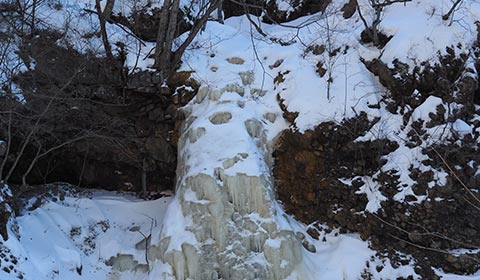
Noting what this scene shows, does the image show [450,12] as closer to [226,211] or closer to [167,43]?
[167,43]

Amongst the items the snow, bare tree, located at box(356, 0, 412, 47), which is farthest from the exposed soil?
the snow

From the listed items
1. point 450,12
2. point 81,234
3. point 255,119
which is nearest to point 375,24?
point 450,12

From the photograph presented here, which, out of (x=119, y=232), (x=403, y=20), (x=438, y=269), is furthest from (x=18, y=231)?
(x=403, y=20)

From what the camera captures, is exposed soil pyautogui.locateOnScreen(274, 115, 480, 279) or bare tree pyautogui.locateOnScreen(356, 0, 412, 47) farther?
bare tree pyautogui.locateOnScreen(356, 0, 412, 47)

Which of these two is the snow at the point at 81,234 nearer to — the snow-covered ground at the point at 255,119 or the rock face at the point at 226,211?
the snow-covered ground at the point at 255,119

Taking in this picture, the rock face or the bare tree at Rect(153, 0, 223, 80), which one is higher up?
the bare tree at Rect(153, 0, 223, 80)

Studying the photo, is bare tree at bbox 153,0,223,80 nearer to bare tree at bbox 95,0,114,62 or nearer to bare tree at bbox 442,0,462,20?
bare tree at bbox 95,0,114,62

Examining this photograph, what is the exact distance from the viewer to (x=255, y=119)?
7.31m

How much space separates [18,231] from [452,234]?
564 cm

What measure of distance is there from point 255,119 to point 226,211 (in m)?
1.66

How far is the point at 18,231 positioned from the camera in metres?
6.35

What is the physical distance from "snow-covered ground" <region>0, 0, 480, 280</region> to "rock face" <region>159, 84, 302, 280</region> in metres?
0.03

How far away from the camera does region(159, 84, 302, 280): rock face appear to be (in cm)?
601

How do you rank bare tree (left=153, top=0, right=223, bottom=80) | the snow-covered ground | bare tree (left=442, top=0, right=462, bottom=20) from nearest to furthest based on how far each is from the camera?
the snow-covered ground → bare tree (left=442, top=0, right=462, bottom=20) → bare tree (left=153, top=0, right=223, bottom=80)
